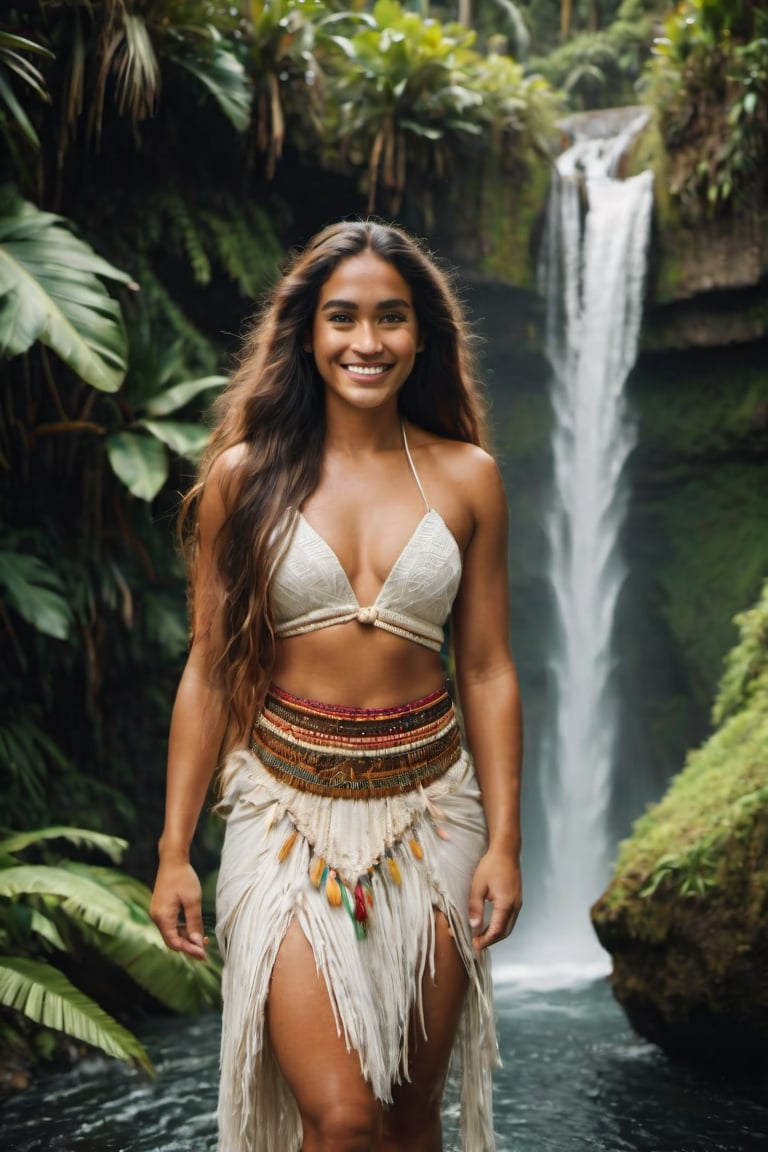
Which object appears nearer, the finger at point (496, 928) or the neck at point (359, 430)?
the finger at point (496, 928)

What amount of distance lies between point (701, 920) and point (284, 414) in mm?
2930

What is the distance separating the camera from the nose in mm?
2566

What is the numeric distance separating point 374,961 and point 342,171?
7.82 metres

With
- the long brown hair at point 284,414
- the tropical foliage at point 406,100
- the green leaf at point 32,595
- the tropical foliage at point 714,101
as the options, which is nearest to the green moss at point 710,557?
the tropical foliage at point 714,101

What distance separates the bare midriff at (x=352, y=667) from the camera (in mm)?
2541

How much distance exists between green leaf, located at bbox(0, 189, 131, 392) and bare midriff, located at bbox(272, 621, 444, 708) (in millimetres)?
3002

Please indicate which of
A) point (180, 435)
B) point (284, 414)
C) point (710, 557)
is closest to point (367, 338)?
point (284, 414)

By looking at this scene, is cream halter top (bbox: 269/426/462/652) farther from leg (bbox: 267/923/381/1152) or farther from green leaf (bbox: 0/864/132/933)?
green leaf (bbox: 0/864/132/933)

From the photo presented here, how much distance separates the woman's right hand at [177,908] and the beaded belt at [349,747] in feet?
0.91

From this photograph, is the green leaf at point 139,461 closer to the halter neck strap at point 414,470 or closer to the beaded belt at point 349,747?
the halter neck strap at point 414,470

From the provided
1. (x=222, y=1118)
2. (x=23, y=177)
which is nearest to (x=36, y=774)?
(x=23, y=177)

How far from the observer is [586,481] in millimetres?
10828

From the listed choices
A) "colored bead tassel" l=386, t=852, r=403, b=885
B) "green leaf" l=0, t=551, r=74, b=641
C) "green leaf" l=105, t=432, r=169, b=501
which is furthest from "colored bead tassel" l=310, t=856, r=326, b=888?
"green leaf" l=105, t=432, r=169, b=501

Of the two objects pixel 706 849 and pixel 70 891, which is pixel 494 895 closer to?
pixel 706 849
